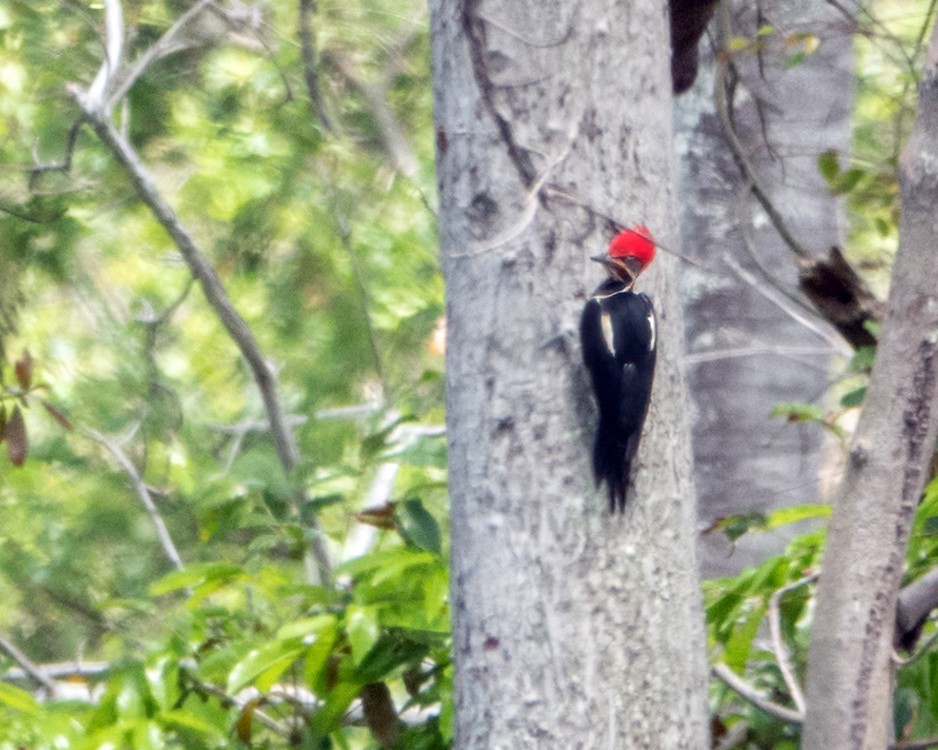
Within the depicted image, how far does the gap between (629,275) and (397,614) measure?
0.70 meters

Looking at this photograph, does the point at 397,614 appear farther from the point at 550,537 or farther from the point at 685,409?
the point at 685,409

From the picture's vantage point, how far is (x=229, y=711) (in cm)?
203

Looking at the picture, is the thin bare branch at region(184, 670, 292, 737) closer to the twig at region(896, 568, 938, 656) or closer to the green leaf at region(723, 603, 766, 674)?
the green leaf at region(723, 603, 766, 674)

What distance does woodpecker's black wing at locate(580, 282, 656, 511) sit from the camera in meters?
1.38

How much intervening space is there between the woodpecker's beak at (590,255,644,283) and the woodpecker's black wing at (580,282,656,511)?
0.08 feet

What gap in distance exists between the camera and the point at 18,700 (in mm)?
1696

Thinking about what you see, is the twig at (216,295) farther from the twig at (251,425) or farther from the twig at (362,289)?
the twig at (251,425)

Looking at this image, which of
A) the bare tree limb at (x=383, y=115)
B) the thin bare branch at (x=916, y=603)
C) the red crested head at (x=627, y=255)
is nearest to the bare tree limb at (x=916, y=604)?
the thin bare branch at (x=916, y=603)

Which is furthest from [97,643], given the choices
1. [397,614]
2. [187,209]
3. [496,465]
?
[496,465]

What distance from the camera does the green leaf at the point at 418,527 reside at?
1885mm

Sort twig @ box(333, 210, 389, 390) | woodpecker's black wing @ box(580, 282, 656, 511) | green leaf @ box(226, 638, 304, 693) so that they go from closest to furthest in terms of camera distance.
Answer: woodpecker's black wing @ box(580, 282, 656, 511) < green leaf @ box(226, 638, 304, 693) < twig @ box(333, 210, 389, 390)

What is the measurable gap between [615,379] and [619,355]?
0.14ft

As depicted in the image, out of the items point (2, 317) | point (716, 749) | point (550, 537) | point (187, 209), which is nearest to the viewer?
point (550, 537)

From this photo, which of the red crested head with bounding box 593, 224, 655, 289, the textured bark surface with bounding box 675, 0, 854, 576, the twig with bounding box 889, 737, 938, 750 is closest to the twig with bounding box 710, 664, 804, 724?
the twig with bounding box 889, 737, 938, 750
